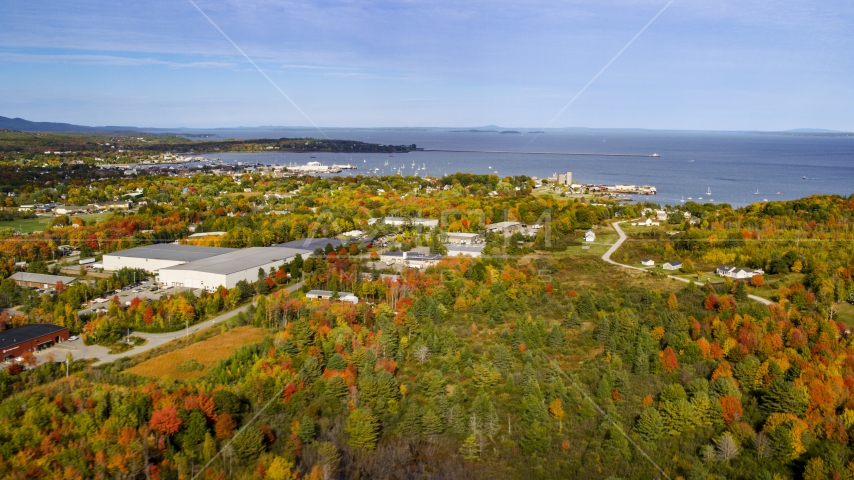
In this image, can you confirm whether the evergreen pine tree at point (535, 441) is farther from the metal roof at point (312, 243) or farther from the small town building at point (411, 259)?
the metal roof at point (312, 243)

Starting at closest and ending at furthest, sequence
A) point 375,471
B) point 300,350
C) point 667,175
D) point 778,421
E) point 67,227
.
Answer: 1. point 375,471
2. point 778,421
3. point 300,350
4. point 67,227
5. point 667,175


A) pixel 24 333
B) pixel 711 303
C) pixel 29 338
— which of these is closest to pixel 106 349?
pixel 29 338

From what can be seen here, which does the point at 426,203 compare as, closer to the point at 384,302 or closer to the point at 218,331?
the point at 384,302

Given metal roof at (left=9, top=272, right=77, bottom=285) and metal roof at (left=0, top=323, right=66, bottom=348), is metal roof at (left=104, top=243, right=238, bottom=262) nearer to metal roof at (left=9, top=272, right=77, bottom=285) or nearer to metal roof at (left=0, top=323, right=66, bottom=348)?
metal roof at (left=9, top=272, right=77, bottom=285)

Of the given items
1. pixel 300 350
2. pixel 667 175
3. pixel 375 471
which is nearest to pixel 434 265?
pixel 300 350

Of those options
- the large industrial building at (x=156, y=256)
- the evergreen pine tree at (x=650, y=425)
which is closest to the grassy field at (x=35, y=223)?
the large industrial building at (x=156, y=256)

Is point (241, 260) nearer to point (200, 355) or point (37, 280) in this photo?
point (37, 280)
